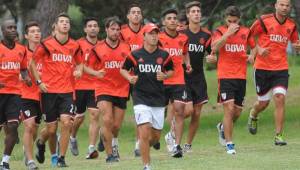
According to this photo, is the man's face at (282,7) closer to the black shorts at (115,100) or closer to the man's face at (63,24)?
the black shorts at (115,100)

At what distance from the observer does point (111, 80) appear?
55.6ft

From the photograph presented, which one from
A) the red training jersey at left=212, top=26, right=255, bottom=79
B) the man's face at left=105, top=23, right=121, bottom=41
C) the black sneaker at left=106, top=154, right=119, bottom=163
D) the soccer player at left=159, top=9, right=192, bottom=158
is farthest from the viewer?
→ the red training jersey at left=212, top=26, right=255, bottom=79

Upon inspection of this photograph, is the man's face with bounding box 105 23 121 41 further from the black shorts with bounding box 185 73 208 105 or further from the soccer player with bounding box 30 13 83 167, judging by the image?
the black shorts with bounding box 185 73 208 105

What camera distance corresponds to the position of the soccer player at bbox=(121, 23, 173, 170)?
47.2 ft

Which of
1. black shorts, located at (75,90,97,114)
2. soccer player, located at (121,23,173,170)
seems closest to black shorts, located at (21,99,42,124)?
black shorts, located at (75,90,97,114)

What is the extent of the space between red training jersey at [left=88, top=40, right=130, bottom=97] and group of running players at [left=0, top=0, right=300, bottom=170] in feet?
0.06

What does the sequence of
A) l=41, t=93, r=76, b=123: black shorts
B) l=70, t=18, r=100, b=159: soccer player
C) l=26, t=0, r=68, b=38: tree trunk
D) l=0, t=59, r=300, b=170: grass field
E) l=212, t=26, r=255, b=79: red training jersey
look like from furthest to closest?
l=26, t=0, r=68, b=38: tree trunk, l=70, t=18, r=100, b=159: soccer player, l=212, t=26, r=255, b=79: red training jersey, l=41, t=93, r=76, b=123: black shorts, l=0, t=59, r=300, b=170: grass field

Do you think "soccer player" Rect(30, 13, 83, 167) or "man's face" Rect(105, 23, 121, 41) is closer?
"soccer player" Rect(30, 13, 83, 167)

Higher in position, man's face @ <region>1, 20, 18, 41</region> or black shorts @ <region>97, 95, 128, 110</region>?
man's face @ <region>1, 20, 18, 41</region>

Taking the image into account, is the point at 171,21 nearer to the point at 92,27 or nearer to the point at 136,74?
the point at 92,27

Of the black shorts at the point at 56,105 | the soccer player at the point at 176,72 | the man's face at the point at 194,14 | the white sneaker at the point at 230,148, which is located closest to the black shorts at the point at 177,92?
the soccer player at the point at 176,72

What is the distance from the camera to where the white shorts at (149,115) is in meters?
14.2

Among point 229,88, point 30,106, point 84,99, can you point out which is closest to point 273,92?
point 229,88

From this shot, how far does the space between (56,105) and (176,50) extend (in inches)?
94.8
